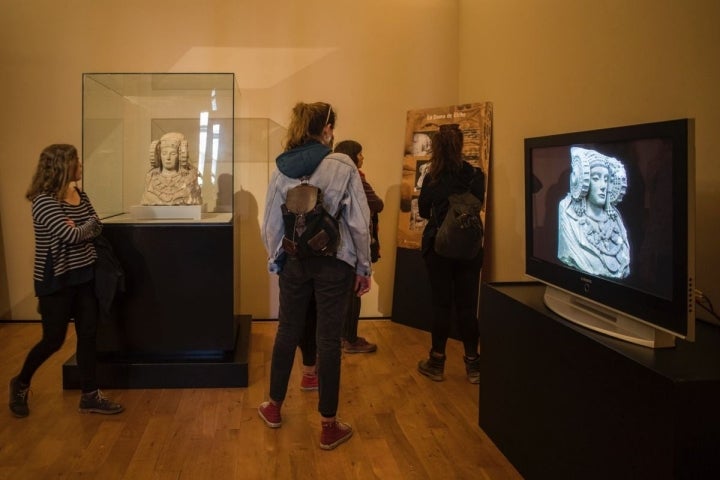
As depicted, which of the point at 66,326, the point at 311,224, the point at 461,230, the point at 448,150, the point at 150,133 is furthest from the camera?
the point at 150,133

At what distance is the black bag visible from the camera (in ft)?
11.3

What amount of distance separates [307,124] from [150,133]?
1763 millimetres

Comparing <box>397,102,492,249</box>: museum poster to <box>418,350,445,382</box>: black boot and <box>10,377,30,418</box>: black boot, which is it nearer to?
<box>418,350,445,382</box>: black boot

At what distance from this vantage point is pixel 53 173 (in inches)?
119

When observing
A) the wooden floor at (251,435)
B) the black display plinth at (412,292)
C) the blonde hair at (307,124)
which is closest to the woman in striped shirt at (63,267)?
the wooden floor at (251,435)

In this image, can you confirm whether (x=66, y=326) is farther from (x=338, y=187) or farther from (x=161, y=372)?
(x=338, y=187)

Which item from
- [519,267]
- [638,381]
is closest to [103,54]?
[519,267]

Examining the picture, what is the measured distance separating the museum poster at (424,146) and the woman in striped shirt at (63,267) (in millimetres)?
2505

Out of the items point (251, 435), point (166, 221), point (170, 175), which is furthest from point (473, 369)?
point (170, 175)

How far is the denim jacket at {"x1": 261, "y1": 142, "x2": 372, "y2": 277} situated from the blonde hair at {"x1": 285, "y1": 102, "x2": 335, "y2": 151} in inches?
1.7

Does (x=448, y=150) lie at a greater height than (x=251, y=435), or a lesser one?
greater

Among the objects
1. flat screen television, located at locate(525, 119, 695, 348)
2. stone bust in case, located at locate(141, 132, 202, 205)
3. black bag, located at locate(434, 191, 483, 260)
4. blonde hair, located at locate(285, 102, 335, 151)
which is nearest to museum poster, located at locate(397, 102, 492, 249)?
black bag, located at locate(434, 191, 483, 260)

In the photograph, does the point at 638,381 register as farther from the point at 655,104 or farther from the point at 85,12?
the point at 85,12

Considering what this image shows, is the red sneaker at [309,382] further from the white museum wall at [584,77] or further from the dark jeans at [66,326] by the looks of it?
the white museum wall at [584,77]
